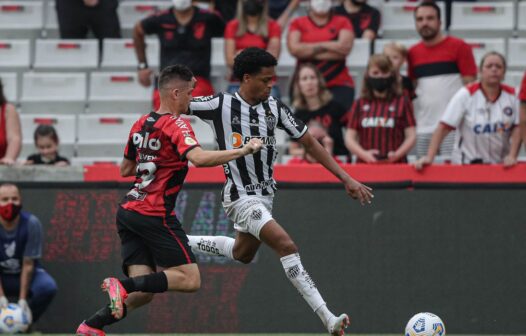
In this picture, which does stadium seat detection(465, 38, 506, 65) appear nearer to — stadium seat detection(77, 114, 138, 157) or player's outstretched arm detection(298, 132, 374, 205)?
stadium seat detection(77, 114, 138, 157)

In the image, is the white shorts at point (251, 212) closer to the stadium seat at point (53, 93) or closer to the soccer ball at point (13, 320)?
the soccer ball at point (13, 320)

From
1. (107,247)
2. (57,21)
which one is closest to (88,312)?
(107,247)

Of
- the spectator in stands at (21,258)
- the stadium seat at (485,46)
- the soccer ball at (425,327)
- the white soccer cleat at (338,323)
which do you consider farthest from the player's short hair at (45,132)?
the stadium seat at (485,46)

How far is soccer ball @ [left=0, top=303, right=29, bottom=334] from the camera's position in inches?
393

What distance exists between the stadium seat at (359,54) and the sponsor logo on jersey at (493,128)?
2.73 metres

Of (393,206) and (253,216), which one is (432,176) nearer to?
(393,206)

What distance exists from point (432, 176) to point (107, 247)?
3024 mm

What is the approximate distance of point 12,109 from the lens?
1134 centimetres

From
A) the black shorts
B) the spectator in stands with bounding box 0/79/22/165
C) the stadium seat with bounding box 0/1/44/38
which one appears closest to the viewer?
the black shorts

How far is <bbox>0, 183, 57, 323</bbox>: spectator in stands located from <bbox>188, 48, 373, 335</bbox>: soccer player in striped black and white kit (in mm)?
2492

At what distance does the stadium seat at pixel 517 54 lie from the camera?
13203mm

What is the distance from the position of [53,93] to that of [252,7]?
2925 mm

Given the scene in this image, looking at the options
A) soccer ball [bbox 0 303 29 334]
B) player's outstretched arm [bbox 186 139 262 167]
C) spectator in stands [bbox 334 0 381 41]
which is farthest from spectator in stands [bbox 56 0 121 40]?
player's outstretched arm [bbox 186 139 262 167]

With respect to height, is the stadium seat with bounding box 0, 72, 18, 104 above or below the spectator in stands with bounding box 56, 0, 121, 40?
below
